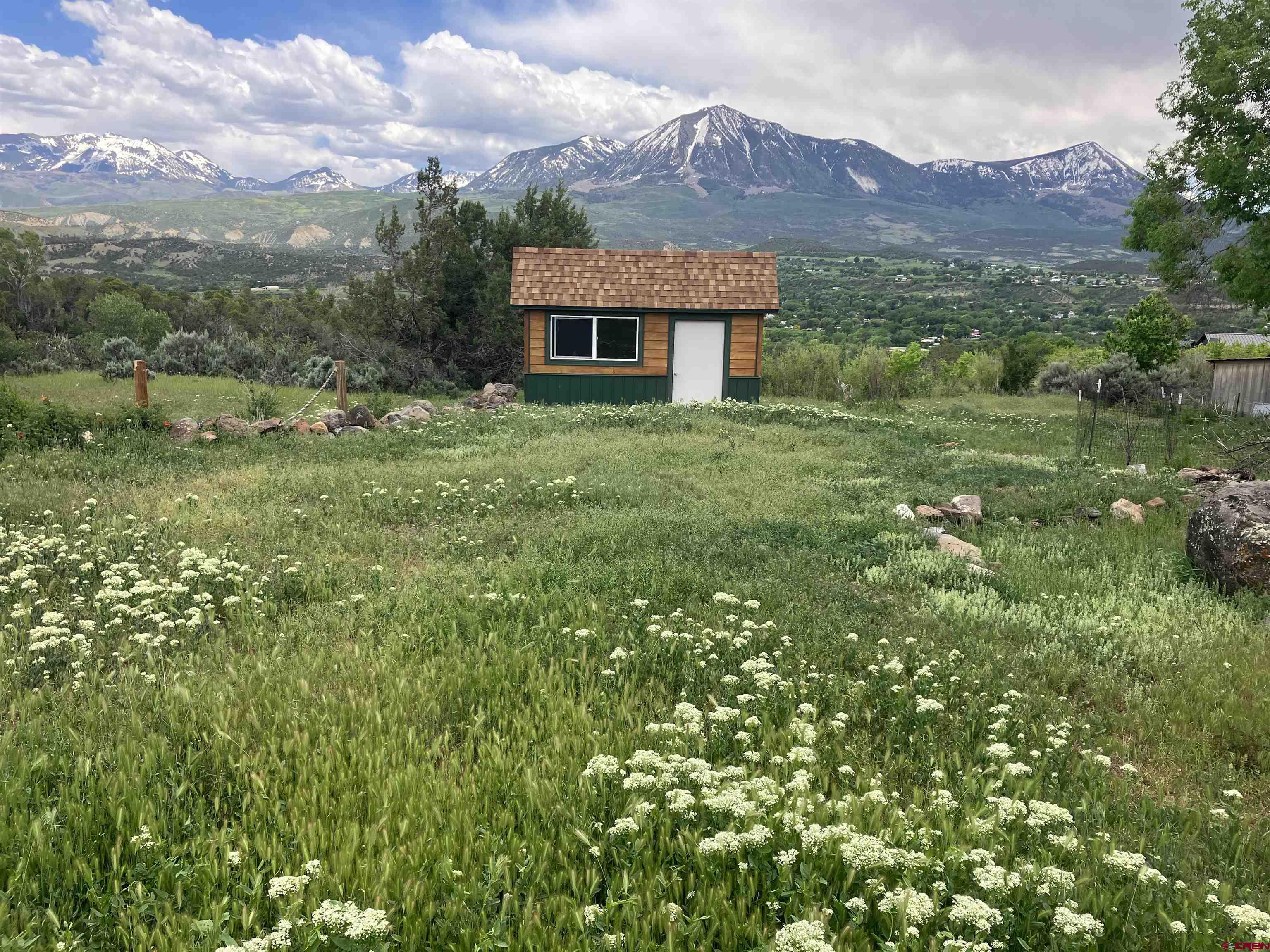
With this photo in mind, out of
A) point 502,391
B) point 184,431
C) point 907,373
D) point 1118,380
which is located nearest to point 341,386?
point 184,431

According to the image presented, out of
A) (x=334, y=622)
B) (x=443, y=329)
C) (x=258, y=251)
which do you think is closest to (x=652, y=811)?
(x=334, y=622)

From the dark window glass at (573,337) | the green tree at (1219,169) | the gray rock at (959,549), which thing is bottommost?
the gray rock at (959,549)

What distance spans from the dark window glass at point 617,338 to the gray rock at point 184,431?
39.7ft

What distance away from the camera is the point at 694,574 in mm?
7168

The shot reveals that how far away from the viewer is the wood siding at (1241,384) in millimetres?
25750

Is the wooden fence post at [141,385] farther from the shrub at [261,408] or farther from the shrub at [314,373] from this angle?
the shrub at [314,373]

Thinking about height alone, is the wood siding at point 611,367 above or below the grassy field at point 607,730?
above

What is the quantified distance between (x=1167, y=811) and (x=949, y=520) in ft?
22.0

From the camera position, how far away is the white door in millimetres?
23188

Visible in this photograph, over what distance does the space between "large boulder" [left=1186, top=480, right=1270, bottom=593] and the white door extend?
51.5 ft

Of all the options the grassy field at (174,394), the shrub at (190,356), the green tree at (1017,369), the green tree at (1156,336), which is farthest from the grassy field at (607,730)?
the green tree at (1156,336)

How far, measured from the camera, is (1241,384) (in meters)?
27.0

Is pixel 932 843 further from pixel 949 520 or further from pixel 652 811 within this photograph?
pixel 949 520

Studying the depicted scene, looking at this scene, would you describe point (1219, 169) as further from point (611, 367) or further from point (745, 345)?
point (611, 367)
